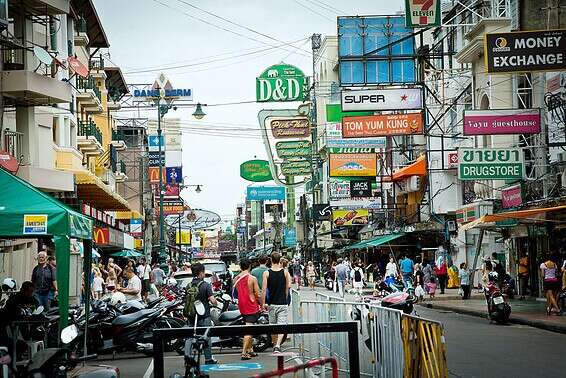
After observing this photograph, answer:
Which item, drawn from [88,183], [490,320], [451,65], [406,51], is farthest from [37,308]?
[451,65]

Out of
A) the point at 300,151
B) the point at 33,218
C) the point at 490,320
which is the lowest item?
the point at 490,320

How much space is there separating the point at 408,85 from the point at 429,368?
110 feet

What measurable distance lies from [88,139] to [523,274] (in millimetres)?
24959

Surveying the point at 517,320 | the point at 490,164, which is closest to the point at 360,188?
the point at 490,164

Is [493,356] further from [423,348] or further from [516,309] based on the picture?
[516,309]

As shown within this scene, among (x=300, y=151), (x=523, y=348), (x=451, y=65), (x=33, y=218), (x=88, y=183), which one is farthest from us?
(x=300, y=151)

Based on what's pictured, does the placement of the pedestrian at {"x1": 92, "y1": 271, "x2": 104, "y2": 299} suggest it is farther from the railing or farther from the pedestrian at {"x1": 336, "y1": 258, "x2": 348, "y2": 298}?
the pedestrian at {"x1": 336, "y1": 258, "x2": 348, "y2": 298}

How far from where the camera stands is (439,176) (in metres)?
50.8

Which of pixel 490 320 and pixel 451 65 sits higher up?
pixel 451 65

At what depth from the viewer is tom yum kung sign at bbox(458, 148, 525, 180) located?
30.6 meters

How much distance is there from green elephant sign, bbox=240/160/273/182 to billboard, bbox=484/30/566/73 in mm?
46331

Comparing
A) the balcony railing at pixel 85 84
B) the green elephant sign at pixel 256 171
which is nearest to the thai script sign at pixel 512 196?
the balcony railing at pixel 85 84

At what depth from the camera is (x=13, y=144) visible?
31484mm

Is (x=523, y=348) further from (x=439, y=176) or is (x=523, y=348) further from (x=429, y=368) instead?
(x=439, y=176)
